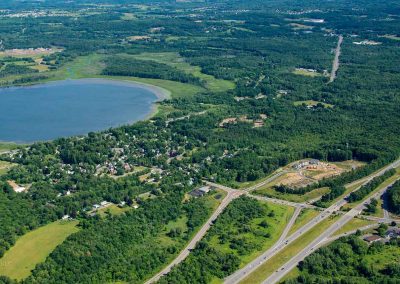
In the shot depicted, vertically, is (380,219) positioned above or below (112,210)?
above

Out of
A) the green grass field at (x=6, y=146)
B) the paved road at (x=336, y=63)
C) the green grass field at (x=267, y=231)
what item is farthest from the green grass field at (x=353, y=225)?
the paved road at (x=336, y=63)

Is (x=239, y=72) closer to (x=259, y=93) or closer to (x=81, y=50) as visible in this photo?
(x=259, y=93)

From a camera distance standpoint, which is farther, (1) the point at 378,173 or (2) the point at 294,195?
(1) the point at 378,173

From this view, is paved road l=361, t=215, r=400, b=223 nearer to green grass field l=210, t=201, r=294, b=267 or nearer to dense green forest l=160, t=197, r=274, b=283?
green grass field l=210, t=201, r=294, b=267

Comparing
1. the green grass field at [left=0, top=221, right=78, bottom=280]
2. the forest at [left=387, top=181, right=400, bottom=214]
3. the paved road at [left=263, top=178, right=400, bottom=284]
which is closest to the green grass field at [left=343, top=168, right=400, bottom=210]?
the paved road at [left=263, top=178, right=400, bottom=284]

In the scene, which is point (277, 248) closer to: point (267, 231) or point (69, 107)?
point (267, 231)

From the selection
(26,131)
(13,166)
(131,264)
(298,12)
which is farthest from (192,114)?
(298,12)

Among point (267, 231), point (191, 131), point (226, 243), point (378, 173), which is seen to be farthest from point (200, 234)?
point (191, 131)
